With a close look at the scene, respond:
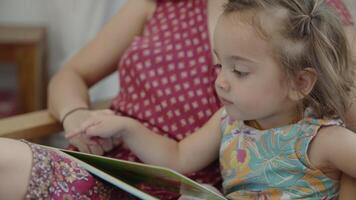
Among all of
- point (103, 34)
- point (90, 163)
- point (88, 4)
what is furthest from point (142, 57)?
point (88, 4)

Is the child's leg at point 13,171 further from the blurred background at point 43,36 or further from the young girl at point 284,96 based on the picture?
the blurred background at point 43,36

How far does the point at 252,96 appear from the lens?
37.4 inches

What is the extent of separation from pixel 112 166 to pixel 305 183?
1.02 ft

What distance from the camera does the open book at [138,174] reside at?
920 mm

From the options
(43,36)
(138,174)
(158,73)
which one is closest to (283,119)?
(138,174)

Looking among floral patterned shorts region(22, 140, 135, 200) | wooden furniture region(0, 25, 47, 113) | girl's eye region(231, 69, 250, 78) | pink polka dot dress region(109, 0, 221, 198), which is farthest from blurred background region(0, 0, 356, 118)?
girl's eye region(231, 69, 250, 78)

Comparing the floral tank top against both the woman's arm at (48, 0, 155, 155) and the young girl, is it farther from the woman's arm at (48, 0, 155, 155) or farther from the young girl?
the woman's arm at (48, 0, 155, 155)

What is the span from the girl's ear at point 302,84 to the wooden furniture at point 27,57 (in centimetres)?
115

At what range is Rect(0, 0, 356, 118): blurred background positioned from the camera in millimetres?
1940

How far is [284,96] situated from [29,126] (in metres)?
0.57

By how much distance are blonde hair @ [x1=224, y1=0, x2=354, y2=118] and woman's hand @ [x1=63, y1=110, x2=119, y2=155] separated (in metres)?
0.40

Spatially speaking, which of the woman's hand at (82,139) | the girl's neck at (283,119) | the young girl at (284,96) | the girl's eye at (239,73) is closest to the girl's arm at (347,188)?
the young girl at (284,96)

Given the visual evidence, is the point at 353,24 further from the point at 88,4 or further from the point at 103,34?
the point at 88,4

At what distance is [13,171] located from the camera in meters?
0.97
